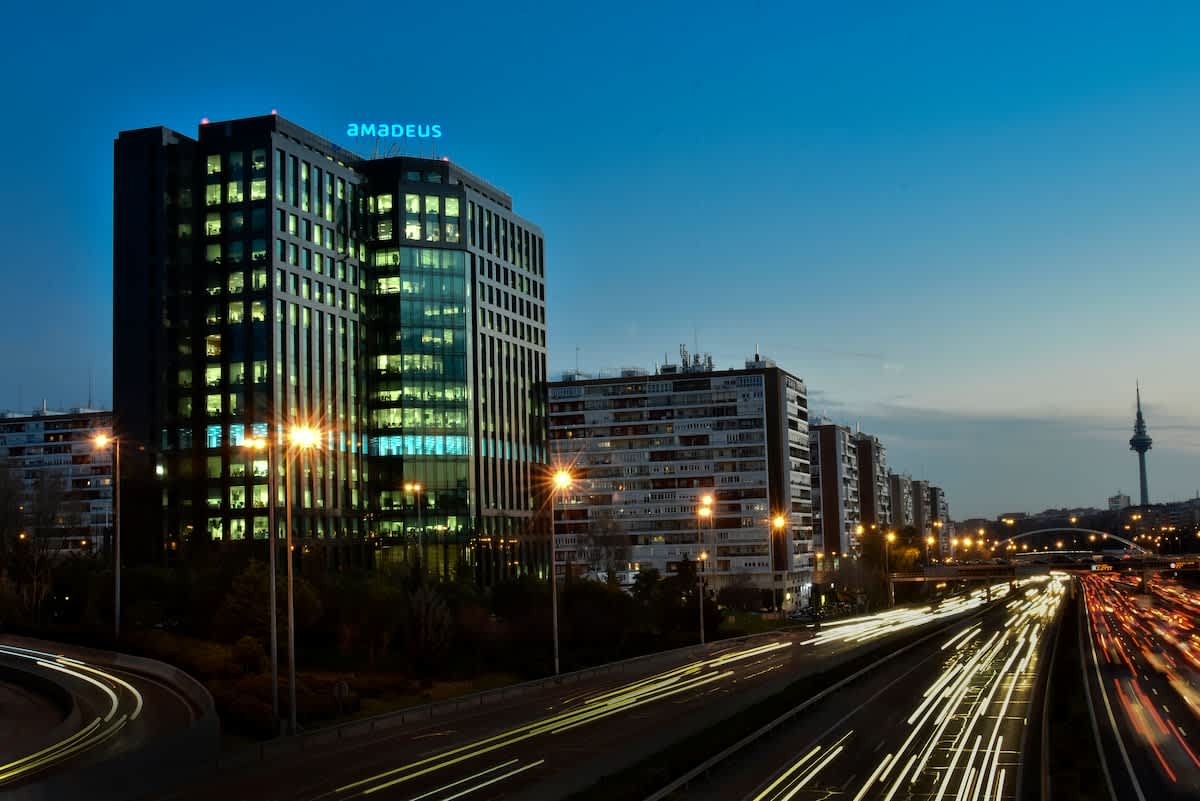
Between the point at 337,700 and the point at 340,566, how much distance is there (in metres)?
81.9

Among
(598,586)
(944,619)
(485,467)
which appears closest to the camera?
(598,586)

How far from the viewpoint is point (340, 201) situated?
472 feet

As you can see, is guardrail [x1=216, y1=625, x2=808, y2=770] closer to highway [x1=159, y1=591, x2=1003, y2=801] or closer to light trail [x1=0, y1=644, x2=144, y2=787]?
highway [x1=159, y1=591, x2=1003, y2=801]

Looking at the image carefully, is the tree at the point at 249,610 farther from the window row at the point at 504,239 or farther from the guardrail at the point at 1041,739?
the window row at the point at 504,239

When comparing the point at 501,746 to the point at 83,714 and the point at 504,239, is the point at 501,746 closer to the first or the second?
the point at 83,714

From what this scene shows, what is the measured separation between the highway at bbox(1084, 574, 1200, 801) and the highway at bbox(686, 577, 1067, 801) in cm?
349

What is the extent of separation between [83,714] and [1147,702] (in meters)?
48.4

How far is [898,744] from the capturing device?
1735 inches

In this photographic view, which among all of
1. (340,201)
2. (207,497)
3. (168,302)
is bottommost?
(207,497)

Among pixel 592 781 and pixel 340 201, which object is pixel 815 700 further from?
pixel 340 201

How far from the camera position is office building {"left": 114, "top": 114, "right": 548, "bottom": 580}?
5187 inches

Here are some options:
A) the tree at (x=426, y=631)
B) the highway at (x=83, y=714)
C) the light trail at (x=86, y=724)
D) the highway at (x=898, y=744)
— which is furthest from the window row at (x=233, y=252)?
the highway at (x=898, y=744)

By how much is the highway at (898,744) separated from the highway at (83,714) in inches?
771

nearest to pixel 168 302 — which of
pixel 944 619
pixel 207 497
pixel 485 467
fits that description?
pixel 207 497
